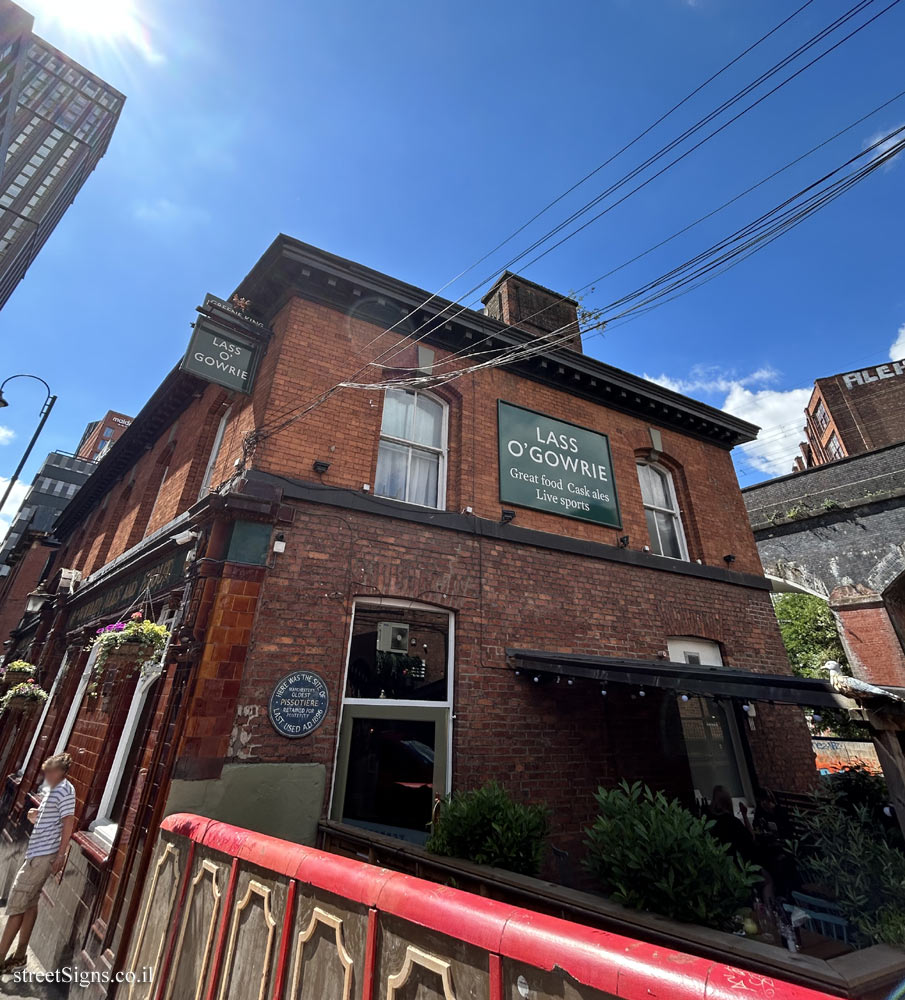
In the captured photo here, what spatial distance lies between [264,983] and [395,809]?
323 cm

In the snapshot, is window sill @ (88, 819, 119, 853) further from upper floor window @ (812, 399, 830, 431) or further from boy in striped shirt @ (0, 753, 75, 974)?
upper floor window @ (812, 399, 830, 431)

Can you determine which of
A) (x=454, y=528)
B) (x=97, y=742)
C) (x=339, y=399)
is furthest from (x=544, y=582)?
(x=97, y=742)

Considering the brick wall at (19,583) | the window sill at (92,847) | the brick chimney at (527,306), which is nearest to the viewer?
the window sill at (92,847)

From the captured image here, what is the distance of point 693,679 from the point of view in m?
4.93

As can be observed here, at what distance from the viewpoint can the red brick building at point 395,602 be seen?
4.91 m

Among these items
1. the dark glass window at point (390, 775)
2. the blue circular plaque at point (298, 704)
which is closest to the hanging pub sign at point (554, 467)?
the dark glass window at point (390, 775)

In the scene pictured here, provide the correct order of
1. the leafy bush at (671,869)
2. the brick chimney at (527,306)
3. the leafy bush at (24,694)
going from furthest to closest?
the brick chimney at (527,306) < the leafy bush at (24,694) < the leafy bush at (671,869)

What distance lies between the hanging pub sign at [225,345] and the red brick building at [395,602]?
0.10 feet

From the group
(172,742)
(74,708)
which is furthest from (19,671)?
(172,742)

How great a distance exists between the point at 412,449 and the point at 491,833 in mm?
4904

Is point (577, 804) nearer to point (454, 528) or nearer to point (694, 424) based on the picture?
point (454, 528)

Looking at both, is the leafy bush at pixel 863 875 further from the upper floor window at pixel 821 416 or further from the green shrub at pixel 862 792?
the upper floor window at pixel 821 416

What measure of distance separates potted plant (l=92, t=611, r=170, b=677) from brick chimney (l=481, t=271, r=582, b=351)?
8.53 meters

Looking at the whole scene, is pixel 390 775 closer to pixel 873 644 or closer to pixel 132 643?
pixel 132 643
